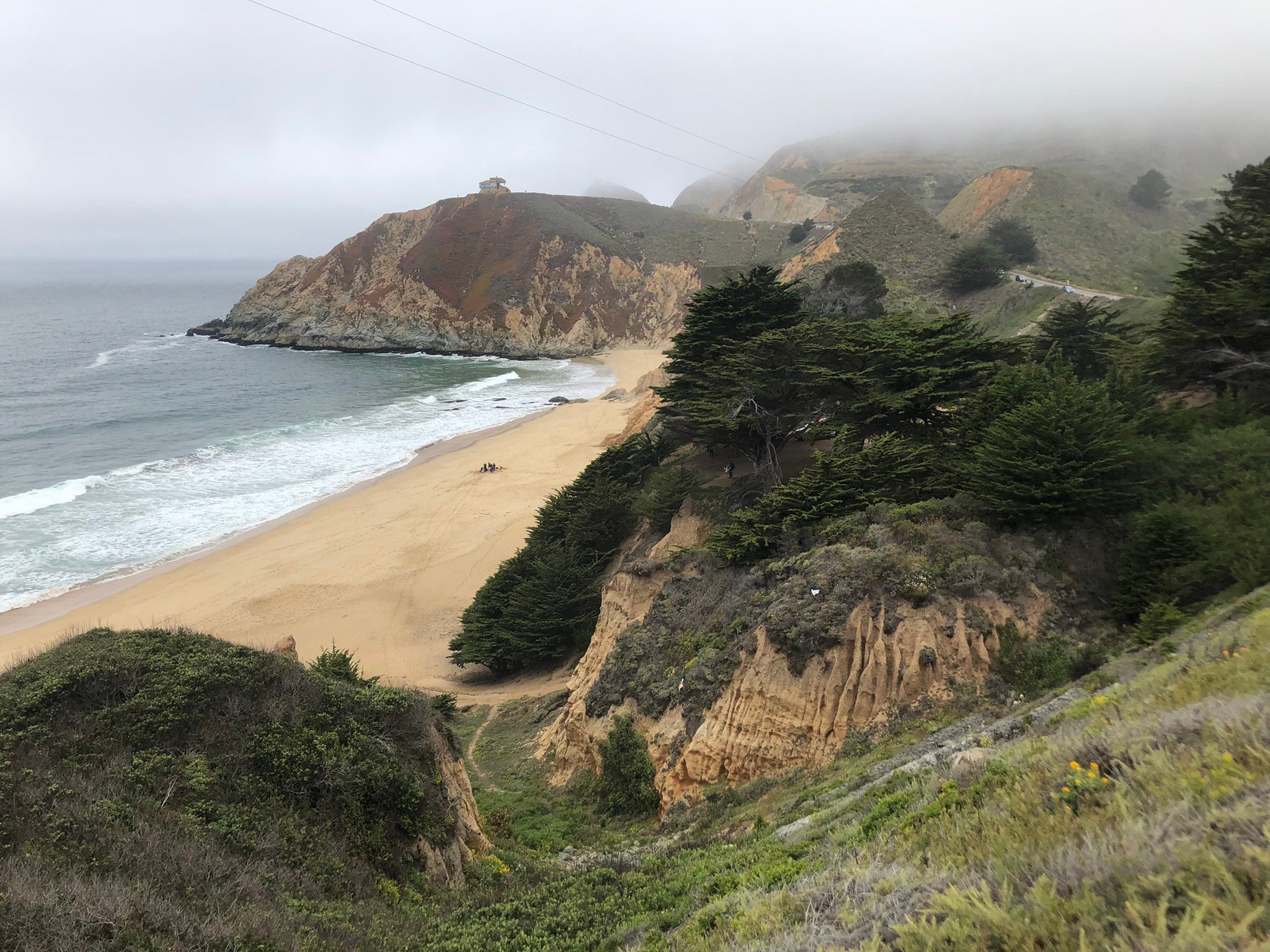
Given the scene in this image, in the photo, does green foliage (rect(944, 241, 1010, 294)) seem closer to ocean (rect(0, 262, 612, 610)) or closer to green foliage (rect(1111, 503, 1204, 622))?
green foliage (rect(1111, 503, 1204, 622))

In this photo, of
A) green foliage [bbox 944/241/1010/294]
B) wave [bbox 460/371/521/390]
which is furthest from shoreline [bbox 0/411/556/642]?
green foliage [bbox 944/241/1010/294]

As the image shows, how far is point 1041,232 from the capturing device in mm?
41000

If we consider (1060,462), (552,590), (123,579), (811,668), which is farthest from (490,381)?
(1060,462)

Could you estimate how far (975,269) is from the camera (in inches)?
1337

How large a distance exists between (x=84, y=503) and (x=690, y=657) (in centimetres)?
3227

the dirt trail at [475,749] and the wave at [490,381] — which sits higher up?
the wave at [490,381]

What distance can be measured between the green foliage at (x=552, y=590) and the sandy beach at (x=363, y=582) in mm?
1006

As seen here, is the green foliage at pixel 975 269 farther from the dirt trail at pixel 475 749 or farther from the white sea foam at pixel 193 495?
the dirt trail at pixel 475 749

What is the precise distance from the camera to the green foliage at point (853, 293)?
32219 millimetres

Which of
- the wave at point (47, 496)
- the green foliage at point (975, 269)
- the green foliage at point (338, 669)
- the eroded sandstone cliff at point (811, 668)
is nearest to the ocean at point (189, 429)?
the wave at point (47, 496)

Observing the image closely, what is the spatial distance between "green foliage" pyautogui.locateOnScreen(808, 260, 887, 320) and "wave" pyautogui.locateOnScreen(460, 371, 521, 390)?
117 feet

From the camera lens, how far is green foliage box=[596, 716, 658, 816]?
11.1 metres

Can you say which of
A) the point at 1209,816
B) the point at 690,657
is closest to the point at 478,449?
the point at 690,657

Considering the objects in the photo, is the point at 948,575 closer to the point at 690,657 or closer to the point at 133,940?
the point at 690,657
